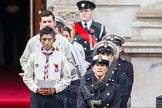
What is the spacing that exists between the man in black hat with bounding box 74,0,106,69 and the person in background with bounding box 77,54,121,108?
195 centimetres

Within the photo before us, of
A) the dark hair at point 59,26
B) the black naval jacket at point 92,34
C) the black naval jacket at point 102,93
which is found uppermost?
the dark hair at point 59,26

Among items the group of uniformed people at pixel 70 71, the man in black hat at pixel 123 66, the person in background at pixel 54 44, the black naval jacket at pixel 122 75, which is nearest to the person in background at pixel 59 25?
the group of uniformed people at pixel 70 71

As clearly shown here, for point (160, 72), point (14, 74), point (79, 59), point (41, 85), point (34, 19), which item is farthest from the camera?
point (14, 74)

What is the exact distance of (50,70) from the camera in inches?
483

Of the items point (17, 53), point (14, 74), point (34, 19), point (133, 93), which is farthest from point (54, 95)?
point (17, 53)

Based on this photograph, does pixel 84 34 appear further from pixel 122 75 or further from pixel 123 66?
pixel 122 75

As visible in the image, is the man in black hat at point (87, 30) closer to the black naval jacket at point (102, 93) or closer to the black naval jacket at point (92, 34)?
the black naval jacket at point (92, 34)

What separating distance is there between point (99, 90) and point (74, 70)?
1.40m

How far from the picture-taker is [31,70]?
486 inches

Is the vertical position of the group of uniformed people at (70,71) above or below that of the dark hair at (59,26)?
below

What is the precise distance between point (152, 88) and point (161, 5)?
1.33 metres

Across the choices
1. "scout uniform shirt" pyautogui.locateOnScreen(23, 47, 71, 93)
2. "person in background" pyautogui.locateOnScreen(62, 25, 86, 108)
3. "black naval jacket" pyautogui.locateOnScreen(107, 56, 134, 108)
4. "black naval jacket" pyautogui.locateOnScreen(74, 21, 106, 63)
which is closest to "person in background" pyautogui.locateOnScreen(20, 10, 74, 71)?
"person in background" pyautogui.locateOnScreen(62, 25, 86, 108)

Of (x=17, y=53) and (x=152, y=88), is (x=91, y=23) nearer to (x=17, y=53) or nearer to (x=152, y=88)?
(x=152, y=88)

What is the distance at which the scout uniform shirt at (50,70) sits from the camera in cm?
1226
